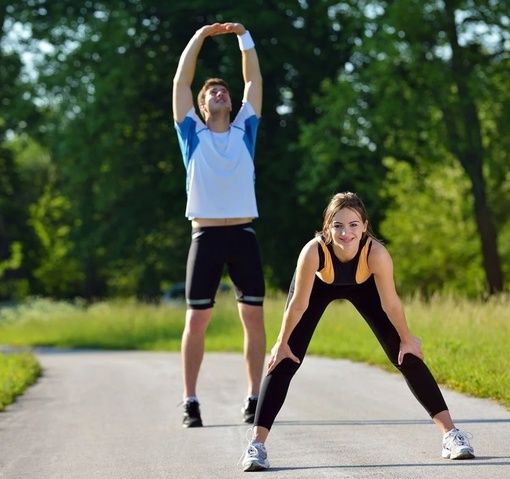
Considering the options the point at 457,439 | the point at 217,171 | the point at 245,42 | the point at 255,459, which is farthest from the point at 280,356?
the point at 245,42

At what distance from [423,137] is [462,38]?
2837 mm

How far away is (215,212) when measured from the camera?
9148 millimetres

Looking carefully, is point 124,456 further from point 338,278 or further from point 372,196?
point 372,196

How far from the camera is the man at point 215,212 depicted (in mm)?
9156

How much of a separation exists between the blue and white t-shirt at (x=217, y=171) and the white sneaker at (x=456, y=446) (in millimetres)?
2675

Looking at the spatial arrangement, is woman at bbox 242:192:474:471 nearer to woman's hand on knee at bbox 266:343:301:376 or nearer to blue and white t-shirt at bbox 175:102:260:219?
woman's hand on knee at bbox 266:343:301:376

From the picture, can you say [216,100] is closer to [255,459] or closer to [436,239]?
[255,459]

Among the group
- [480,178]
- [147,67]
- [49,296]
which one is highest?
[147,67]

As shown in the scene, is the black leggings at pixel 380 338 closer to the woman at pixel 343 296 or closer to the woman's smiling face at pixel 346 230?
the woman at pixel 343 296

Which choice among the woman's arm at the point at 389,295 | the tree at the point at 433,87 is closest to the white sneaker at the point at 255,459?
the woman's arm at the point at 389,295

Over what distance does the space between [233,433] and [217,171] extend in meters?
1.78

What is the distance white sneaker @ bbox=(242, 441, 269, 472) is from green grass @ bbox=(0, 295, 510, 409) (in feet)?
10.2

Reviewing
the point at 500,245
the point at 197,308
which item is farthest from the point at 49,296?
the point at 197,308

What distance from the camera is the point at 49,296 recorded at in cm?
6309
